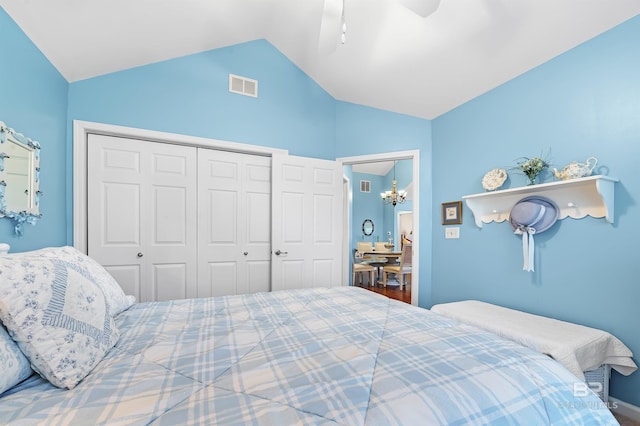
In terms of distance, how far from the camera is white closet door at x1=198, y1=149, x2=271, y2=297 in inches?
107

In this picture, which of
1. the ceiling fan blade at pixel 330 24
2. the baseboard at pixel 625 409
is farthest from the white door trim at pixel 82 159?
the baseboard at pixel 625 409

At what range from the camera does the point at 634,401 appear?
5.32 ft

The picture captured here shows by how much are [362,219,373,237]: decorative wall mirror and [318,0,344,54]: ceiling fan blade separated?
252 inches

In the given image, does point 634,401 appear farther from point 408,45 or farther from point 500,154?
point 408,45

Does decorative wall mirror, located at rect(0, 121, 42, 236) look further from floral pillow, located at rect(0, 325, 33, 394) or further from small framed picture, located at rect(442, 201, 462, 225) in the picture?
small framed picture, located at rect(442, 201, 462, 225)

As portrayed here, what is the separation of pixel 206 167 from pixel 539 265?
295 cm

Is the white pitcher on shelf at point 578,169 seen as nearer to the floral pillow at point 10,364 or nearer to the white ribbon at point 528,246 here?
the white ribbon at point 528,246

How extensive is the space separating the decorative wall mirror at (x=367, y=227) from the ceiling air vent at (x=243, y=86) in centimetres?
568

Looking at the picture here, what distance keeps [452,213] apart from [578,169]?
1.09 metres

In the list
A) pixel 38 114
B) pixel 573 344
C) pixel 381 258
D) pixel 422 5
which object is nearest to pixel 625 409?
pixel 573 344

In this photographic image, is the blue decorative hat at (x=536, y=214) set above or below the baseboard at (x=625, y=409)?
above

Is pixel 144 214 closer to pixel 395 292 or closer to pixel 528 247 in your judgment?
pixel 528 247

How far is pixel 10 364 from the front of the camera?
679 millimetres

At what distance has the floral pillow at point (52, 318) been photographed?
708 mm
